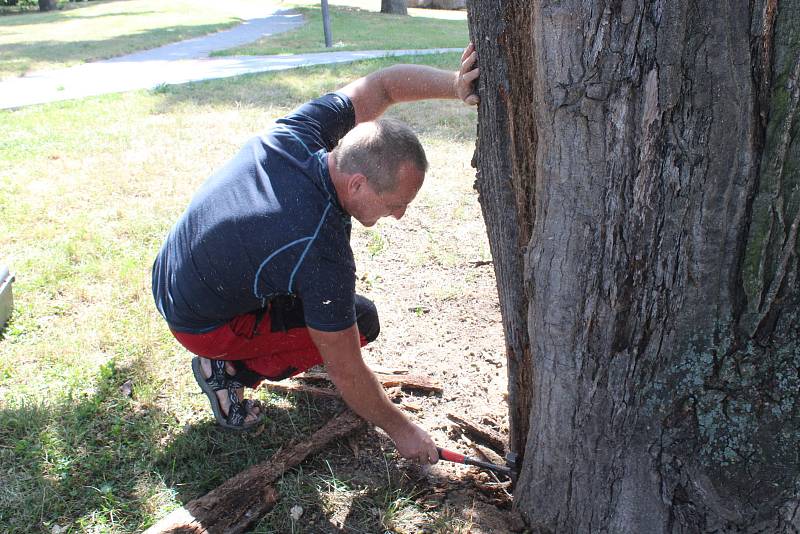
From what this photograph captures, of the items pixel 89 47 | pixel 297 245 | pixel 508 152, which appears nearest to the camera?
pixel 508 152

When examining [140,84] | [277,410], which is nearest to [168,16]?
[140,84]

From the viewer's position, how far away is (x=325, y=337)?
2078mm

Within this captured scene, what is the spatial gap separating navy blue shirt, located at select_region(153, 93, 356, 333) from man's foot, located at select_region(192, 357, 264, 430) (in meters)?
0.27

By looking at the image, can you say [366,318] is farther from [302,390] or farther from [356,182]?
[356,182]

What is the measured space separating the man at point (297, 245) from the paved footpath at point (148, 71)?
22.9 ft

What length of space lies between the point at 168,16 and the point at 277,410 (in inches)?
857

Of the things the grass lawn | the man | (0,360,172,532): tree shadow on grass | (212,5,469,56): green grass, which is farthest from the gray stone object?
(212,5,469,56): green grass

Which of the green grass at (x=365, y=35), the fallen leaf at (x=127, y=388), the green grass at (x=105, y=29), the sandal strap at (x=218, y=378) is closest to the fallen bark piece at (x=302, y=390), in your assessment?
the sandal strap at (x=218, y=378)

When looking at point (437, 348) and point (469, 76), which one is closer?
point (469, 76)

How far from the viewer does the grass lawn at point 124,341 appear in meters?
2.36

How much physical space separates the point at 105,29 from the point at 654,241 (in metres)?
19.4

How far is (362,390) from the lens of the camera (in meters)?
2.19

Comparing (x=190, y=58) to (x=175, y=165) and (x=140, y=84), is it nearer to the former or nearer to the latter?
(x=140, y=84)

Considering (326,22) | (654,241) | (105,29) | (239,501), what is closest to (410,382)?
(239,501)
